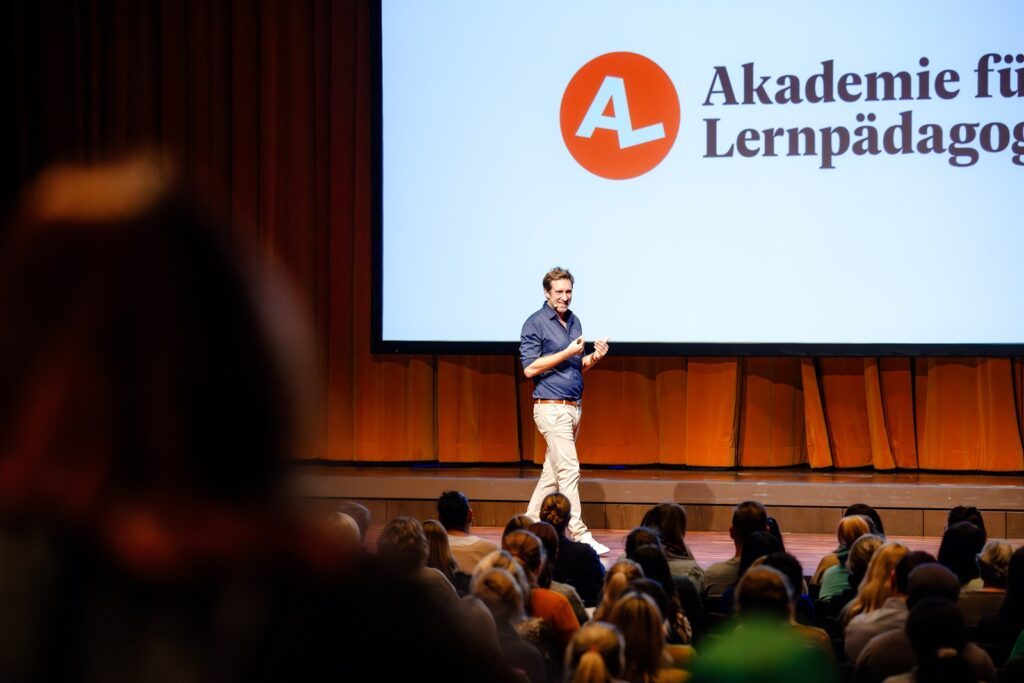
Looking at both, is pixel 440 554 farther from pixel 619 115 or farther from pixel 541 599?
pixel 619 115

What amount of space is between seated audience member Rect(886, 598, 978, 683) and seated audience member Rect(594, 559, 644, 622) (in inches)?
26.4

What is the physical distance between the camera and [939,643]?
8.40 ft

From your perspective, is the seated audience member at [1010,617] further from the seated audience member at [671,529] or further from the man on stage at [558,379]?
the man on stage at [558,379]

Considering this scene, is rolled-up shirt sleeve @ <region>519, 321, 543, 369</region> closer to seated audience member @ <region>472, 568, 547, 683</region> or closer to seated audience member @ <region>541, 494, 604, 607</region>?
seated audience member @ <region>541, 494, 604, 607</region>

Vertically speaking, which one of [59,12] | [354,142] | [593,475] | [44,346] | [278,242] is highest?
[59,12]

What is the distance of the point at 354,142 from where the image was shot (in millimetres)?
7793

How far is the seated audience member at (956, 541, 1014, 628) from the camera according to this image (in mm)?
3566

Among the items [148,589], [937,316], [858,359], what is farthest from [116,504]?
[858,359]

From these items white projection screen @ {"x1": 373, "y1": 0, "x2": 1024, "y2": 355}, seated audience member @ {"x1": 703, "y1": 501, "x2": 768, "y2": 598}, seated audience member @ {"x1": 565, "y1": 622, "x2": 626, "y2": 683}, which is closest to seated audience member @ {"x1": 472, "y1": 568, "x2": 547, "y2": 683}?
seated audience member @ {"x1": 565, "y1": 622, "x2": 626, "y2": 683}

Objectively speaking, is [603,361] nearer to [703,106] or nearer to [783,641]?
[703,106]

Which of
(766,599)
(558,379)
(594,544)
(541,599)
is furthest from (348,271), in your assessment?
(766,599)

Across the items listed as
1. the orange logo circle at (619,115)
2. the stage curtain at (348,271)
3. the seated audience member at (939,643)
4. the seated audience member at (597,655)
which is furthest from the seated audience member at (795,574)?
the orange logo circle at (619,115)

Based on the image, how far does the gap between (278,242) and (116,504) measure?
760cm

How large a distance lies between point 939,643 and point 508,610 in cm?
97
